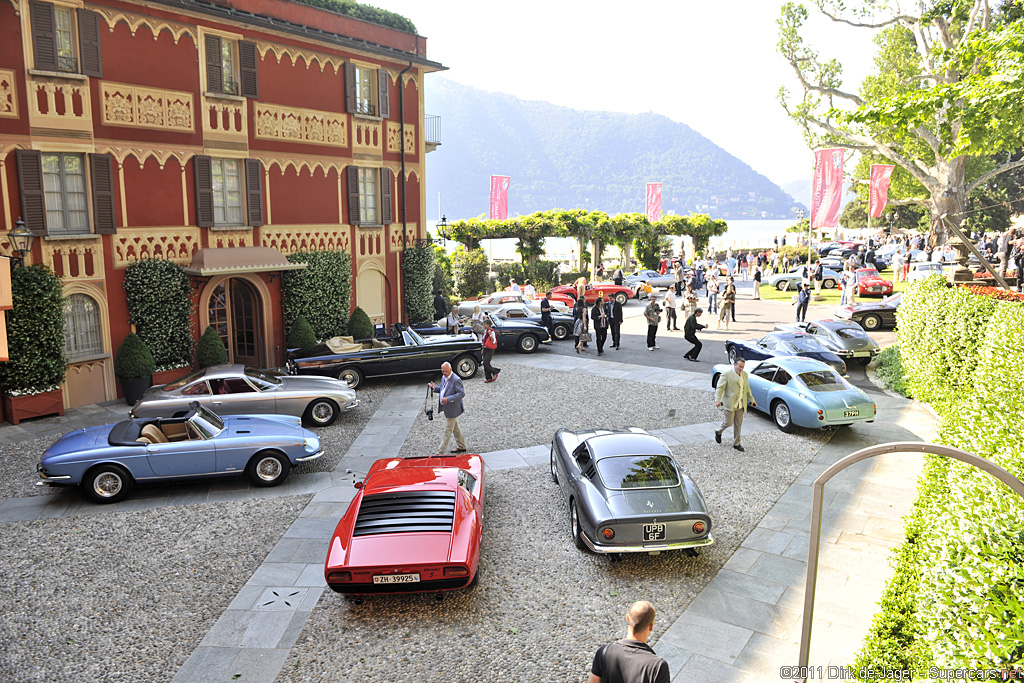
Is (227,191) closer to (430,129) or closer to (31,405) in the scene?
(31,405)

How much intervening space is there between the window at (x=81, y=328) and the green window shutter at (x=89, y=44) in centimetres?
528

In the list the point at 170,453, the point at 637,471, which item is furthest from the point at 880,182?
the point at 170,453

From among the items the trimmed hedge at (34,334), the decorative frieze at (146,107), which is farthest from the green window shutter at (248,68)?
the trimmed hedge at (34,334)

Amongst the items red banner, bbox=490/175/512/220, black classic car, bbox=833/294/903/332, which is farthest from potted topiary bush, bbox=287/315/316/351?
red banner, bbox=490/175/512/220

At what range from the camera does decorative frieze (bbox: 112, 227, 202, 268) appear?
17.6 meters

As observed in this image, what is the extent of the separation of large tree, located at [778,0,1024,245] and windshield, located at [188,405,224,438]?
1107 cm

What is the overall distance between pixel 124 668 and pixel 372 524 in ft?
9.05

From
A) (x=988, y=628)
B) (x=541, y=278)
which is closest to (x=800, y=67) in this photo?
(x=541, y=278)

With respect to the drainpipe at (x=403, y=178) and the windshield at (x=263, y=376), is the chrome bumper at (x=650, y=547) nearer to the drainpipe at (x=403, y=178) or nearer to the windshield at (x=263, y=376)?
the windshield at (x=263, y=376)

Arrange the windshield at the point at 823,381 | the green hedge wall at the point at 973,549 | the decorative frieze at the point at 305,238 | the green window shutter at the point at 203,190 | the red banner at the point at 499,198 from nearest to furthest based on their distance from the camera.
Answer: the green hedge wall at the point at 973,549 < the windshield at the point at 823,381 < the green window shutter at the point at 203,190 < the decorative frieze at the point at 305,238 < the red banner at the point at 499,198

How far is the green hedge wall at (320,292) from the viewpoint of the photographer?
844 inches

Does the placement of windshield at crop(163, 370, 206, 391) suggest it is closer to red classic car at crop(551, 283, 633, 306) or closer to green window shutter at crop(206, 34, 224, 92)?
green window shutter at crop(206, 34, 224, 92)

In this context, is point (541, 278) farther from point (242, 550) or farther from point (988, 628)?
point (988, 628)

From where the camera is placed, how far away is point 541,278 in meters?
39.2
